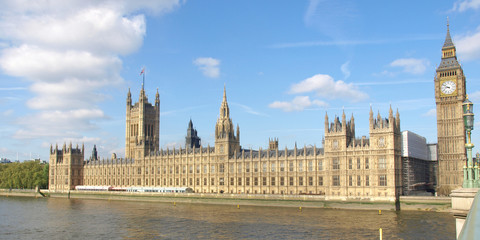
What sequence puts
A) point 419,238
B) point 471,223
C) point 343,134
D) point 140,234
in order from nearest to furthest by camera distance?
point 471,223
point 419,238
point 140,234
point 343,134

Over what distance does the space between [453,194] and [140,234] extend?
54.1 m

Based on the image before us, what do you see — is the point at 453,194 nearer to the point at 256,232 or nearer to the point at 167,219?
the point at 256,232

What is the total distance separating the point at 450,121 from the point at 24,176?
16579cm

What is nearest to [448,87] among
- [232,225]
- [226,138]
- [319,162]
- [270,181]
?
[319,162]

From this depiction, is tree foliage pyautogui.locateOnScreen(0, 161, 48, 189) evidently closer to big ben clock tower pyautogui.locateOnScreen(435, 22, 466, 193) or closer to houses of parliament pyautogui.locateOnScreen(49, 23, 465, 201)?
houses of parliament pyautogui.locateOnScreen(49, 23, 465, 201)

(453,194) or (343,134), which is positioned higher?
(343,134)

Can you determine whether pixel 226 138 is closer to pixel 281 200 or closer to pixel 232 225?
pixel 281 200

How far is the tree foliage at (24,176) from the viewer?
601 ft


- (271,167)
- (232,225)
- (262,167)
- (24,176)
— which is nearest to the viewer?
(232,225)

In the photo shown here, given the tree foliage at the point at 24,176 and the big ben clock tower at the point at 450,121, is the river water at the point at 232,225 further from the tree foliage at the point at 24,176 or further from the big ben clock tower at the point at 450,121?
the tree foliage at the point at 24,176

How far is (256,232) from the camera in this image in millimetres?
65188

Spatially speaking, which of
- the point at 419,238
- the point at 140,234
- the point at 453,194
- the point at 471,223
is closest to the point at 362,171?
the point at 419,238

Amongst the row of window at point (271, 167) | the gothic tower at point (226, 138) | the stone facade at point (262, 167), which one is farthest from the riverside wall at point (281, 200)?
the gothic tower at point (226, 138)

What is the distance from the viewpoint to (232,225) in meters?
72.9
